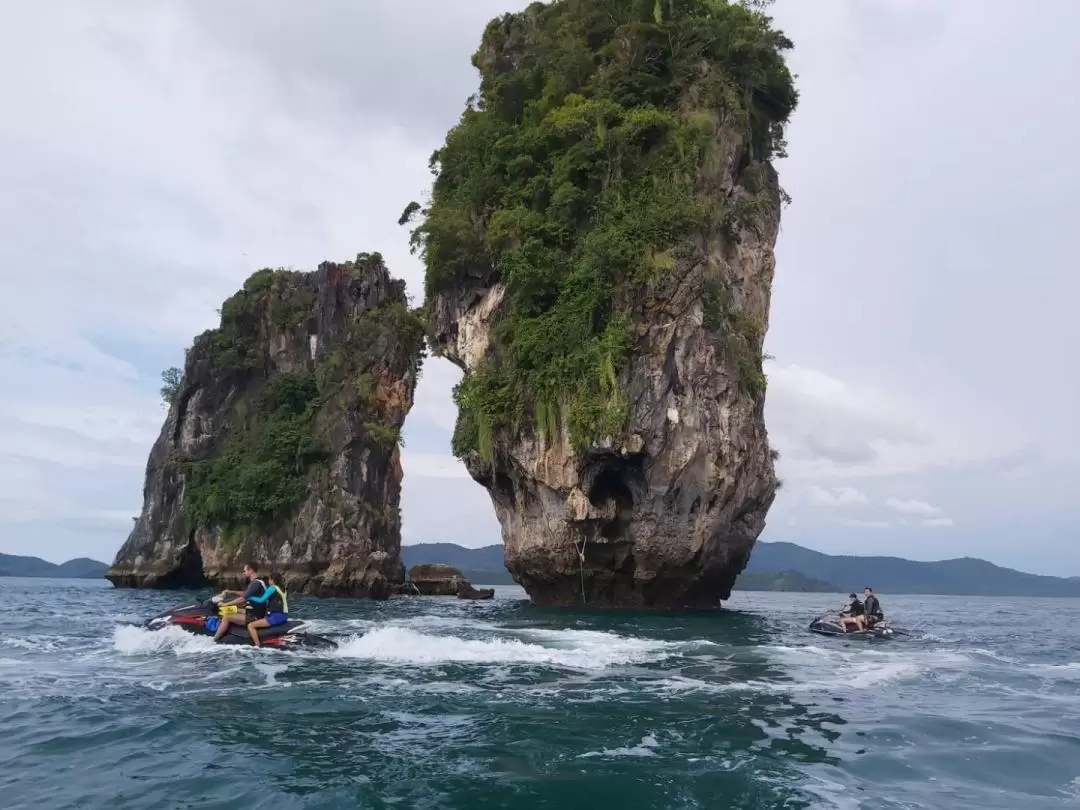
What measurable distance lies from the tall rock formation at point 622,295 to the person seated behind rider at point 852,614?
5695 mm

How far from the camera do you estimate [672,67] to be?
1168 inches

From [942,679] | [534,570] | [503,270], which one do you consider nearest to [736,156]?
[503,270]

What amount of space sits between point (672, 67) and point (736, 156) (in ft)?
13.3

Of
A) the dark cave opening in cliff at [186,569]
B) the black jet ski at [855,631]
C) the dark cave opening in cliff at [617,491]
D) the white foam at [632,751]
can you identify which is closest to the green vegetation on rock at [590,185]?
the dark cave opening in cliff at [617,491]

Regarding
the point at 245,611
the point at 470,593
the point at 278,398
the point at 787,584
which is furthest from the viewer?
the point at 787,584

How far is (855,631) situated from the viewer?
69.0 feet

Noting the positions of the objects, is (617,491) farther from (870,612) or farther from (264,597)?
(264,597)

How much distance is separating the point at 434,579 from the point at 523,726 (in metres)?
38.8

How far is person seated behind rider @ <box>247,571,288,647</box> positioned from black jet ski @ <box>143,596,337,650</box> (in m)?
0.09

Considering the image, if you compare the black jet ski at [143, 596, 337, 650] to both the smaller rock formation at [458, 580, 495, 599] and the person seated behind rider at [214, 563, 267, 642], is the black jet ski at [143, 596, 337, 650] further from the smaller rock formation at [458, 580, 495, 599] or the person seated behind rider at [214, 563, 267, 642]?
the smaller rock formation at [458, 580, 495, 599]

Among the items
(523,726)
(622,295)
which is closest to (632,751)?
(523,726)

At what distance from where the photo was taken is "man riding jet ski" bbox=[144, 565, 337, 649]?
15539mm

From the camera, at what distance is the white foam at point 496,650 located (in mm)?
14414

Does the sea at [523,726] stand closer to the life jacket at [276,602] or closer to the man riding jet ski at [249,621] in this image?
the man riding jet ski at [249,621]
